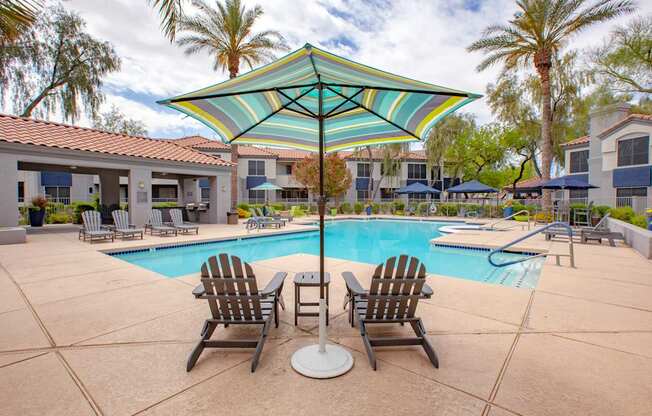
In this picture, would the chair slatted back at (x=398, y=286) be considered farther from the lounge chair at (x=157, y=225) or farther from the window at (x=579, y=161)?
the window at (x=579, y=161)

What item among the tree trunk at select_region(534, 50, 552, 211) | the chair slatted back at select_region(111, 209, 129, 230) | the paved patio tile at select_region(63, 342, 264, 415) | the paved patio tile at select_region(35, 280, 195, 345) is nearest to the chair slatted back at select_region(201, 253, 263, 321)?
the paved patio tile at select_region(63, 342, 264, 415)

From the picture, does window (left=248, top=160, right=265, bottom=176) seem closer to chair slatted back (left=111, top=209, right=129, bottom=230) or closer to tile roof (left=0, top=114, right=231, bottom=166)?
tile roof (left=0, top=114, right=231, bottom=166)

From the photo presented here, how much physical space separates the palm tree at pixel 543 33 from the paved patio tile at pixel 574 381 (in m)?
16.9

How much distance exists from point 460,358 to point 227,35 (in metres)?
21.5

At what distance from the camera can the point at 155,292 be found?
5.16 metres

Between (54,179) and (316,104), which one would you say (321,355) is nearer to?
(316,104)

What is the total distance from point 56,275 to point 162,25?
538 cm

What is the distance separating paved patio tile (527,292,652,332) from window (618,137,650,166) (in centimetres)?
2235

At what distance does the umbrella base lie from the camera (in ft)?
9.08

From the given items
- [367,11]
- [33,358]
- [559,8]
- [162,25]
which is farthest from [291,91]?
[559,8]

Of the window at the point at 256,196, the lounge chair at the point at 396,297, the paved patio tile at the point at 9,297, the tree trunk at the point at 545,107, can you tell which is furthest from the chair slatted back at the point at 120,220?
the window at the point at 256,196

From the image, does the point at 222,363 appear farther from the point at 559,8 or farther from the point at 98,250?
the point at 559,8

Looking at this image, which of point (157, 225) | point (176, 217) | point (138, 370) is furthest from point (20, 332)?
point (176, 217)

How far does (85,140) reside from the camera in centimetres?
1435
